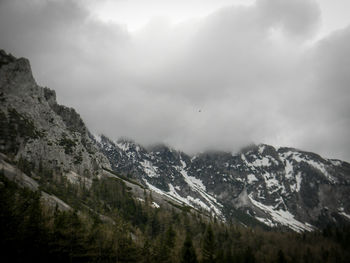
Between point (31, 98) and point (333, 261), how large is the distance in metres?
212

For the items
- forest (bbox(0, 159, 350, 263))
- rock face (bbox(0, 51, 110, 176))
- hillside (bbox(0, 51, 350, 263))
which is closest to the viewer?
forest (bbox(0, 159, 350, 263))

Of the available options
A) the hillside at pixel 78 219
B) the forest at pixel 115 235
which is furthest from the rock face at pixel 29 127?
the forest at pixel 115 235

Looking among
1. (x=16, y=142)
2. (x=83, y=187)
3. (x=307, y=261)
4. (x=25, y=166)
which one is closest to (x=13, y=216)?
(x=25, y=166)

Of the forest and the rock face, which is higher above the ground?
the rock face

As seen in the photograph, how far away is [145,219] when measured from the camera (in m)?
145

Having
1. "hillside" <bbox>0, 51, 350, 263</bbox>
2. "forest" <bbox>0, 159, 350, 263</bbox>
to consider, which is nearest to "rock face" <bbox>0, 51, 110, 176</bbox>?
"hillside" <bbox>0, 51, 350, 263</bbox>

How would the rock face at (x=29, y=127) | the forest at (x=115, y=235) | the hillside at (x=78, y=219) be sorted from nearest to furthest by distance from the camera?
the forest at (x=115, y=235) → the hillside at (x=78, y=219) → the rock face at (x=29, y=127)

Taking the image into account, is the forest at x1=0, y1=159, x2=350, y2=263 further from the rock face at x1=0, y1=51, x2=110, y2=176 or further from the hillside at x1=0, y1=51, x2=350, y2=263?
the rock face at x1=0, y1=51, x2=110, y2=176

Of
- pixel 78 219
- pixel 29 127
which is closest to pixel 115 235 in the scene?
pixel 78 219

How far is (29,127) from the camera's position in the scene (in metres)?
166

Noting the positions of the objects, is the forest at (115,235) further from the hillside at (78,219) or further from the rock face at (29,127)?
the rock face at (29,127)

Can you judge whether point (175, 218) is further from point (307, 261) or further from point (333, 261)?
point (333, 261)

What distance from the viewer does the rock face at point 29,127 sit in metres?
154

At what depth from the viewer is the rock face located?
504ft
